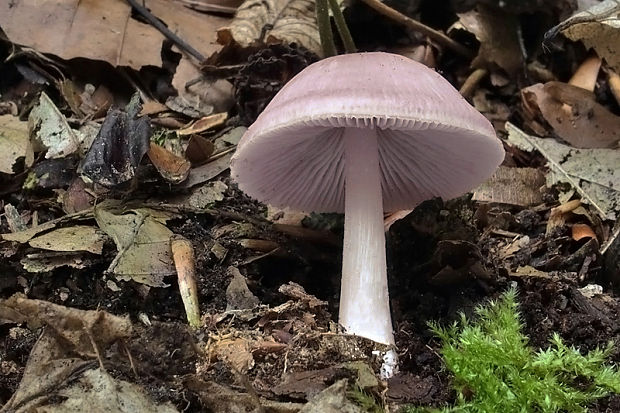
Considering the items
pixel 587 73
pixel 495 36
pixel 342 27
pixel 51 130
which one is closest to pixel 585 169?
pixel 587 73

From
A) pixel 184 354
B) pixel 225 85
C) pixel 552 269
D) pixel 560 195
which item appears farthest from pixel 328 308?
pixel 225 85

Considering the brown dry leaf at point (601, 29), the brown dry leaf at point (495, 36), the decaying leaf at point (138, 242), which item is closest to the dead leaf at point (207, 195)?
the decaying leaf at point (138, 242)

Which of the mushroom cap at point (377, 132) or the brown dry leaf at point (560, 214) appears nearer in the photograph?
the mushroom cap at point (377, 132)

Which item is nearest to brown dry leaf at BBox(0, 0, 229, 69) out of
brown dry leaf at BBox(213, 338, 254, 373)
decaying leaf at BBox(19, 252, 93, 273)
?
decaying leaf at BBox(19, 252, 93, 273)

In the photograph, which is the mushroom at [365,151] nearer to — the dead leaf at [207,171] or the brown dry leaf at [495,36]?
the dead leaf at [207,171]

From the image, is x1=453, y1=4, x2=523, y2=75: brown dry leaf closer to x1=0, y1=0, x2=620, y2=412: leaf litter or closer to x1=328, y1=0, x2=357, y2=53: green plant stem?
x1=0, y1=0, x2=620, y2=412: leaf litter
